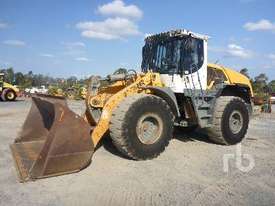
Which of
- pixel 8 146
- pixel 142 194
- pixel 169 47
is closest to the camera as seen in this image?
pixel 142 194

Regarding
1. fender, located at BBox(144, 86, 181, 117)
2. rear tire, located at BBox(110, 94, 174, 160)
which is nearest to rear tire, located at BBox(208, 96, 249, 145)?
fender, located at BBox(144, 86, 181, 117)

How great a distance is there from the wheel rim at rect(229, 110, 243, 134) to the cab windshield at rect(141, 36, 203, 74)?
65.0 inches

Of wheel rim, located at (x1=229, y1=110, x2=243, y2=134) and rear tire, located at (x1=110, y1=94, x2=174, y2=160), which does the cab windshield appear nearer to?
rear tire, located at (x1=110, y1=94, x2=174, y2=160)

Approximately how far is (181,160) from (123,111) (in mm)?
1611

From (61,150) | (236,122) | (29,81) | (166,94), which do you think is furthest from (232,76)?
(29,81)

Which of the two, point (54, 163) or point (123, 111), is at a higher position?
point (123, 111)

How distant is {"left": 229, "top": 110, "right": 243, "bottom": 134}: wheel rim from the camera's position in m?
9.64

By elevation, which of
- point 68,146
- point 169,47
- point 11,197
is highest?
point 169,47

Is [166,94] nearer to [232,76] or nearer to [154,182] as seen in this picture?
[154,182]

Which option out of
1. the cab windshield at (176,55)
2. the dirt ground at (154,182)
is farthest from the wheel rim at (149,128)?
the cab windshield at (176,55)

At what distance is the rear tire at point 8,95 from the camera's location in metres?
27.5

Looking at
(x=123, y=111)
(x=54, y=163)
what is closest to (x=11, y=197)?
(x=54, y=163)

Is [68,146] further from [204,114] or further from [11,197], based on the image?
[204,114]

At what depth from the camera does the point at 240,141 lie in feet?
32.3
